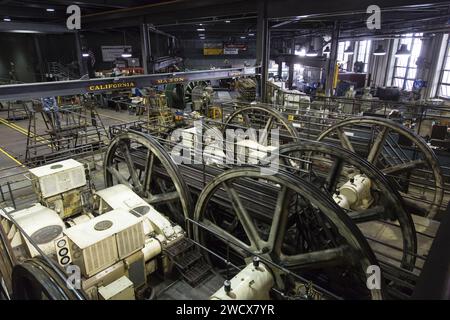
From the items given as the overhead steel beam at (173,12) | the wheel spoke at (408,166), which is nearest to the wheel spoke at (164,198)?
the wheel spoke at (408,166)

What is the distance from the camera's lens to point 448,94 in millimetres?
20266

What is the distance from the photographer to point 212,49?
1045 inches

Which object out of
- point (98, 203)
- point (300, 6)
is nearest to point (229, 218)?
point (98, 203)

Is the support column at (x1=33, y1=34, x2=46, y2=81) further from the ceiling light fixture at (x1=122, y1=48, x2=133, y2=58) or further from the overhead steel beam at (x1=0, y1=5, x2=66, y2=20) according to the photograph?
the overhead steel beam at (x1=0, y1=5, x2=66, y2=20)

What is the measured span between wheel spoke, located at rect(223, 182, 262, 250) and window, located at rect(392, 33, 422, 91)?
2335 cm

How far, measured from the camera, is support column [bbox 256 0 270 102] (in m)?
8.99

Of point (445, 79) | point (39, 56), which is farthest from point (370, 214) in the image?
point (39, 56)

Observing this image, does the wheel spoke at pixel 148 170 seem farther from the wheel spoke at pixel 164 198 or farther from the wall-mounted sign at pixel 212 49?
the wall-mounted sign at pixel 212 49

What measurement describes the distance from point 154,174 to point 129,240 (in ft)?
6.59

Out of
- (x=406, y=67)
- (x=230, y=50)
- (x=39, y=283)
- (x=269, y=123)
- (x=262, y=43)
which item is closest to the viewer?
(x=39, y=283)

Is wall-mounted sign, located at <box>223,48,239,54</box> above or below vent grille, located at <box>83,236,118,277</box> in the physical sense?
above

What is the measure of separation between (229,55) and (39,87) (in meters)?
24.4

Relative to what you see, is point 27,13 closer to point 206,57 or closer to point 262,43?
point 262,43

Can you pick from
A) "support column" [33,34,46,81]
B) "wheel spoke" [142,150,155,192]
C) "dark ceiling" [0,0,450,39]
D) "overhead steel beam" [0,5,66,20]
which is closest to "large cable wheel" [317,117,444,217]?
"dark ceiling" [0,0,450,39]
